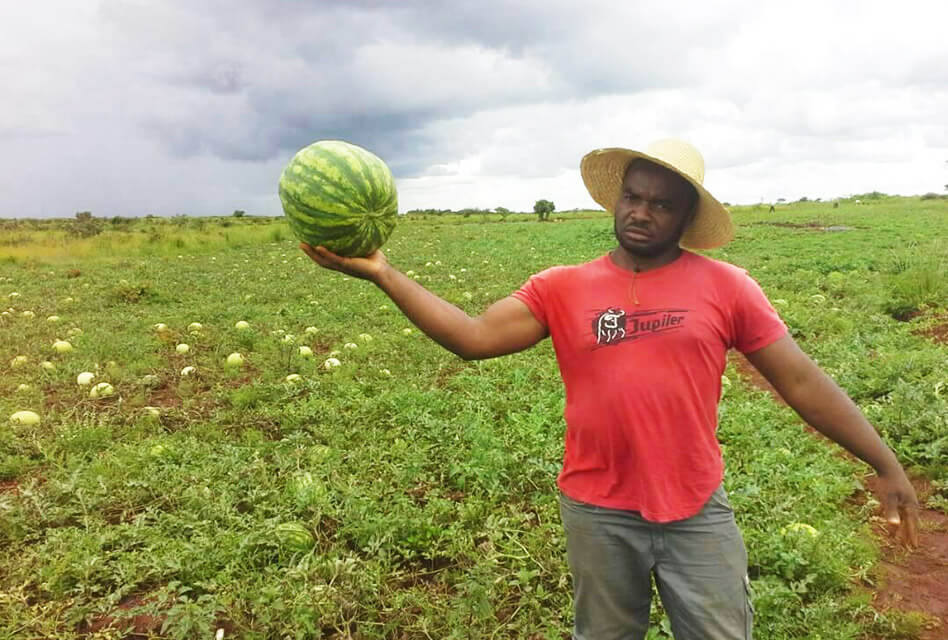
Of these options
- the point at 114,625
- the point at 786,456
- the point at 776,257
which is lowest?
the point at 114,625

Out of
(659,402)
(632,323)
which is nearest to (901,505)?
(659,402)

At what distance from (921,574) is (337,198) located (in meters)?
3.88

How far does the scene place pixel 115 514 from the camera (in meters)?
3.96

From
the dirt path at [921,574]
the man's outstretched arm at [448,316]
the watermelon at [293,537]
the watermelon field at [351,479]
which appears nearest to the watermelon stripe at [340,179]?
the man's outstretched arm at [448,316]

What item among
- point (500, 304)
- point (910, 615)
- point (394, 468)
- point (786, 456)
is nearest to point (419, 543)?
point (394, 468)

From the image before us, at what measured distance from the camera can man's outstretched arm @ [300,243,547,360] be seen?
7.91 feet

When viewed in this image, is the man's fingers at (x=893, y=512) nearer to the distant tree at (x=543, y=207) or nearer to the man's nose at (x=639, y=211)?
the man's nose at (x=639, y=211)

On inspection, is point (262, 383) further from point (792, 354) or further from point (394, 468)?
point (792, 354)

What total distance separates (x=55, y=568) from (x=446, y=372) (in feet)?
14.2

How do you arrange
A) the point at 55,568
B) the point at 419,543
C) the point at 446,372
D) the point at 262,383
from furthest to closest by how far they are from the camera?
1. the point at 446,372
2. the point at 262,383
3. the point at 419,543
4. the point at 55,568

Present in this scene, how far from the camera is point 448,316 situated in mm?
2434

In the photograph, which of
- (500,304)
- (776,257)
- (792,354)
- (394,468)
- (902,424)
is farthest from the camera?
(776,257)

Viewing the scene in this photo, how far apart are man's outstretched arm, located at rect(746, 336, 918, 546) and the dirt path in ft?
4.44

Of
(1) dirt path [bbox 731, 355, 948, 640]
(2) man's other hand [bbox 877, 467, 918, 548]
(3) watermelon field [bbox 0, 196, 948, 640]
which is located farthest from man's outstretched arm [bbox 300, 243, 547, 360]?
(1) dirt path [bbox 731, 355, 948, 640]
